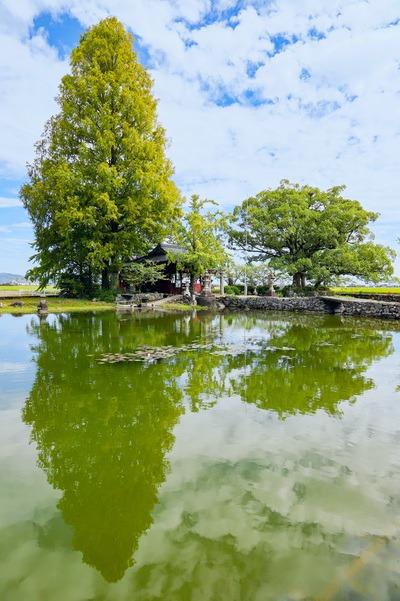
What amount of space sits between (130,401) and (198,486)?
2.87m

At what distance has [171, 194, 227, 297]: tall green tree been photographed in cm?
3144

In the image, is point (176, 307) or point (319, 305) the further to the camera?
point (176, 307)

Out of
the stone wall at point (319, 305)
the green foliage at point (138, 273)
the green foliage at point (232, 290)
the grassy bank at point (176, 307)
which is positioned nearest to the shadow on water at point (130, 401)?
the stone wall at point (319, 305)

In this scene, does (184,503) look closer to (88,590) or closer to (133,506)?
(133,506)

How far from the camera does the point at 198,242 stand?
3138 cm

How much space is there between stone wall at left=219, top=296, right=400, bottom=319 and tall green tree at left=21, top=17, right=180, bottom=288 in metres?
9.36

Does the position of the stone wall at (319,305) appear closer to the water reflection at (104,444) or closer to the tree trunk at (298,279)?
the tree trunk at (298,279)

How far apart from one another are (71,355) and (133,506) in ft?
24.2

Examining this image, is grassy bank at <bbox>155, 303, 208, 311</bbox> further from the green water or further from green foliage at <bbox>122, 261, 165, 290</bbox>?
the green water

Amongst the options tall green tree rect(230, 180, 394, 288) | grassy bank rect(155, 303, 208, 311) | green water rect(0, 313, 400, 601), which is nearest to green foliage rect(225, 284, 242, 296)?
tall green tree rect(230, 180, 394, 288)

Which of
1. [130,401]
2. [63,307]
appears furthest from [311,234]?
[130,401]

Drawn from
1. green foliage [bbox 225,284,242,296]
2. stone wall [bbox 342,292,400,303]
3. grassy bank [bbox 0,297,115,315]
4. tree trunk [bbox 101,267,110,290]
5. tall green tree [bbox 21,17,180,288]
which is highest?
tall green tree [bbox 21,17,180,288]

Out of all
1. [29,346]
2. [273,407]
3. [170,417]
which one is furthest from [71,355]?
[273,407]

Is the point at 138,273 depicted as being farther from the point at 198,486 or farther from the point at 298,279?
the point at 198,486
